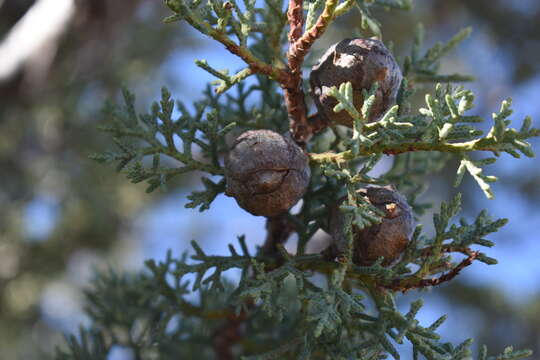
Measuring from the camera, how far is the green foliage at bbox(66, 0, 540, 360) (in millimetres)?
1204

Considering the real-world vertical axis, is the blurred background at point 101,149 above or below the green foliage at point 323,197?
above

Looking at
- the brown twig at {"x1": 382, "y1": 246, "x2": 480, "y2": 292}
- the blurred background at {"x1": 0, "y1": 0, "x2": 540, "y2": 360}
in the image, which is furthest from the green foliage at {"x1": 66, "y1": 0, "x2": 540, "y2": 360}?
the blurred background at {"x1": 0, "y1": 0, "x2": 540, "y2": 360}

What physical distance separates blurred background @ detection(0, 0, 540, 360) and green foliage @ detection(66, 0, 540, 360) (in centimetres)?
117

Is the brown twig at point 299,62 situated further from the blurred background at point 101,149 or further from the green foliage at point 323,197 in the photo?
the blurred background at point 101,149

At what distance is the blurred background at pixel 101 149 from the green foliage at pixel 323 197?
46.0 inches

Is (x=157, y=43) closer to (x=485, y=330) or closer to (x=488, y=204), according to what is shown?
(x=488, y=204)

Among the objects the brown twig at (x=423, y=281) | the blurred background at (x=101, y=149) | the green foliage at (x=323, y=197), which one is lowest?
the brown twig at (x=423, y=281)

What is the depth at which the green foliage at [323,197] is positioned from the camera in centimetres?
120

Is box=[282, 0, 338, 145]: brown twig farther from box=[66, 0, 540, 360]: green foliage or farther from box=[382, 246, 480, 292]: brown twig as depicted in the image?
box=[382, 246, 480, 292]: brown twig

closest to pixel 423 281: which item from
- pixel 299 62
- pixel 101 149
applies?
pixel 299 62

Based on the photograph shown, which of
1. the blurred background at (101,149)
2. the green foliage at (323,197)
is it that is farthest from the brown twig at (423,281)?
the blurred background at (101,149)

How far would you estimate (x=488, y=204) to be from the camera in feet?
18.1

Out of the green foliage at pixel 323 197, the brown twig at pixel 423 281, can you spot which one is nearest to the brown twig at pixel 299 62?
the green foliage at pixel 323 197

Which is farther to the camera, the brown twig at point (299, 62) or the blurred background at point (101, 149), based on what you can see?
the blurred background at point (101, 149)
